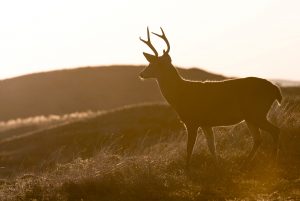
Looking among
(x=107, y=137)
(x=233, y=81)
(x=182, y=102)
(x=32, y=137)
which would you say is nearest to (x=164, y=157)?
(x=182, y=102)

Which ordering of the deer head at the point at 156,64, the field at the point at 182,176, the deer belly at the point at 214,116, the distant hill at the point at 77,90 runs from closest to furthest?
the field at the point at 182,176, the deer belly at the point at 214,116, the deer head at the point at 156,64, the distant hill at the point at 77,90

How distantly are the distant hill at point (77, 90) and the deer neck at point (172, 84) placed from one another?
4906 cm

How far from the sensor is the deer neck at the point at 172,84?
1373 centimetres

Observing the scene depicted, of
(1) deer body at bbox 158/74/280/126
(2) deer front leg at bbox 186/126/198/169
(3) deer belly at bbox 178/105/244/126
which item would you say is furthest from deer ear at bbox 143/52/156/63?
(2) deer front leg at bbox 186/126/198/169

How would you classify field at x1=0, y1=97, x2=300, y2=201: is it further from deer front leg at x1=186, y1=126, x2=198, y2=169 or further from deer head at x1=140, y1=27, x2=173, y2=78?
deer head at x1=140, y1=27, x2=173, y2=78

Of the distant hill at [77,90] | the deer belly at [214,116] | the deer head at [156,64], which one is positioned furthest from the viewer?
the distant hill at [77,90]

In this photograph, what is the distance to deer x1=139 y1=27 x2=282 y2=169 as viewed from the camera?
43.7 feet

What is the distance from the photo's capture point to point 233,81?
527 inches

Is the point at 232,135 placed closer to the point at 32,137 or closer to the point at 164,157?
the point at 164,157

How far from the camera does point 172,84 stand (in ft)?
45.1

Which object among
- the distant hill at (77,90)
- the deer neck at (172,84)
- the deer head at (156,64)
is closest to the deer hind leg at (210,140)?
the deer neck at (172,84)

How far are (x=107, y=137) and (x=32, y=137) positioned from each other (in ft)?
17.7

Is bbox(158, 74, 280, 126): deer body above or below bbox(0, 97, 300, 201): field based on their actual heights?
above

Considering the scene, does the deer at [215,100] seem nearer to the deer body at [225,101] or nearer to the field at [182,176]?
the deer body at [225,101]
